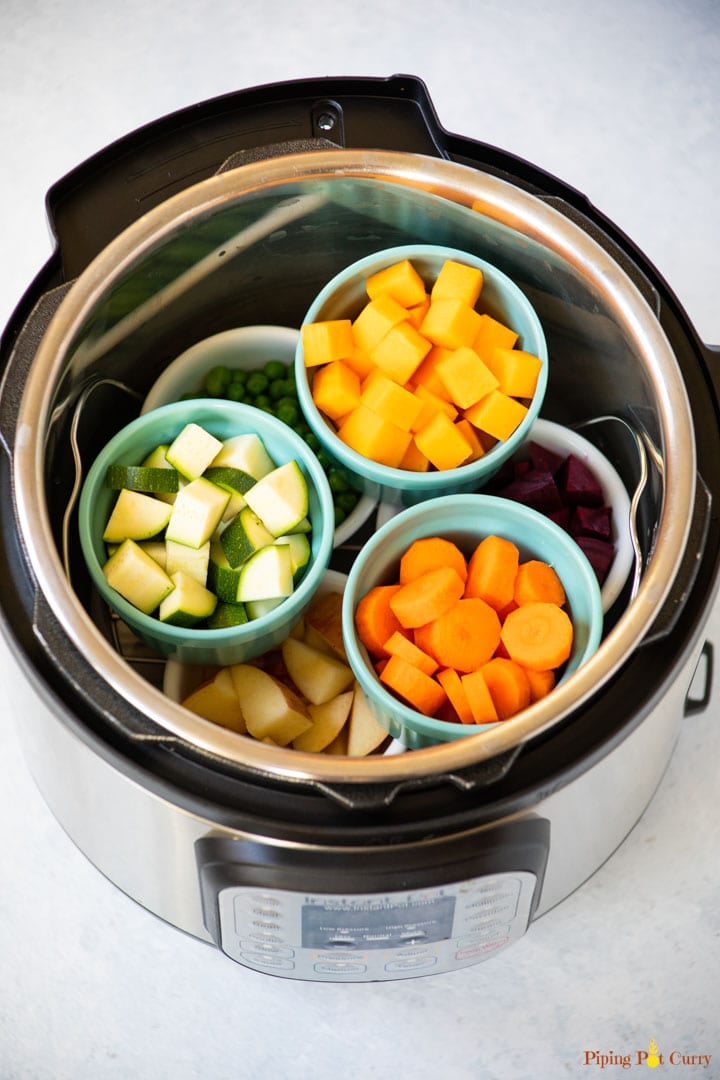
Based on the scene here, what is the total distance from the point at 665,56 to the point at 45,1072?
1.66 meters

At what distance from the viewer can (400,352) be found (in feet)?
3.94

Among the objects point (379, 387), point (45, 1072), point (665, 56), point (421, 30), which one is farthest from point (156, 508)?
point (665, 56)

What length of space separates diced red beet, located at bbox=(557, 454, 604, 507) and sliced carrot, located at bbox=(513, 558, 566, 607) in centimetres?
12

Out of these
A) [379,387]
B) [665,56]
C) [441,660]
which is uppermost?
[665,56]

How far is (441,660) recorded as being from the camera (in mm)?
1124

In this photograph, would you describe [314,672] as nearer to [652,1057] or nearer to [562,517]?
[562,517]

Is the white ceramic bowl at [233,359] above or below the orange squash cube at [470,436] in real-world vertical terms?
above

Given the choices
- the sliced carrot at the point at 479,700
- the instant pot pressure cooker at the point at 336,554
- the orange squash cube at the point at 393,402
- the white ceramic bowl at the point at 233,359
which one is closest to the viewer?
the instant pot pressure cooker at the point at 336,554

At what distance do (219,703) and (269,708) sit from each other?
0.06 metres

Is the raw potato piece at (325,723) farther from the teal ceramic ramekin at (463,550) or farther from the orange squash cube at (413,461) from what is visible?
the orange squash cube at (413,461)

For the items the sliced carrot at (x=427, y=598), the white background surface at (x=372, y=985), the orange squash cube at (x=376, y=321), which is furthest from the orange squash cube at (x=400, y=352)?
the white background surface at (x=372, y=985)

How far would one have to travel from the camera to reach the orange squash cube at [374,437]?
1.19 m

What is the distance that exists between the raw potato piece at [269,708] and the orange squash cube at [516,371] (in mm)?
410

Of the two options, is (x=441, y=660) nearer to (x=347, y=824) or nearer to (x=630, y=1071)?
(x=347, y=824)
